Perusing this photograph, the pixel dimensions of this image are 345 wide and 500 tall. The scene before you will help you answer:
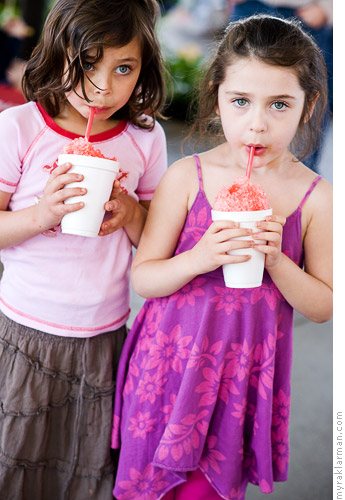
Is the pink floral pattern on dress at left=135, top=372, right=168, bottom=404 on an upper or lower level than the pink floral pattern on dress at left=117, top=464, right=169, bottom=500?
upper

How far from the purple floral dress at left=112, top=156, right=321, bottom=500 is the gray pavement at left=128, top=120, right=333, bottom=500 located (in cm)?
49

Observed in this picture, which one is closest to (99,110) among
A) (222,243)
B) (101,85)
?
(101,85)

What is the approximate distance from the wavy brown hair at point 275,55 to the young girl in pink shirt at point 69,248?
16cm

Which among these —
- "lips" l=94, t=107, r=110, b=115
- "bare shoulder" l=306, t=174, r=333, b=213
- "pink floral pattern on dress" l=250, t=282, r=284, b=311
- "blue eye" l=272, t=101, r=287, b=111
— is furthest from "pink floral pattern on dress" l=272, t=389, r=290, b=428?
"lips" l=94, t=107, r=110, b=115

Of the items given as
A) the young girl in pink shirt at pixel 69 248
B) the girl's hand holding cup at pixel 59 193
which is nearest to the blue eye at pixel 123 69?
the young girl in pink shirt at pixel 69 248

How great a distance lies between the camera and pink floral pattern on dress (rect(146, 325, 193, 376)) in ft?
4.16

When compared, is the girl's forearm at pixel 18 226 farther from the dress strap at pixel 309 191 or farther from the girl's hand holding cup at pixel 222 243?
the dress strap at pixel 309 191

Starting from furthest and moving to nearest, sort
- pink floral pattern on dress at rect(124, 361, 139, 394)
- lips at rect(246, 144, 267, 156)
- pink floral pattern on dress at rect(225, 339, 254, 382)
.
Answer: pink floral pattern on dress at rect(124, 361, 139, 394) → pink floral pattern on dress at rect(225, 339, 254, 382) → lips at rect(246, 144, 267, 156)

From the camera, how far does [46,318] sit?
1322 millimetres

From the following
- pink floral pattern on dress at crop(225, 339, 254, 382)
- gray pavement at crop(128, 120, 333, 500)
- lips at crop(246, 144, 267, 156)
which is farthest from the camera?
gray pavement at crop(128, 120, 333, 500)

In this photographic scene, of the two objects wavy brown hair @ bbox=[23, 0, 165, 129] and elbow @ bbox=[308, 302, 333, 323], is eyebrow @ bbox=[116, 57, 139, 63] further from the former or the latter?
elbow @ bbox=[308, 302, 333, 323]

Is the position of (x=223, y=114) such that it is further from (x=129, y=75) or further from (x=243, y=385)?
(x=243, y=385)

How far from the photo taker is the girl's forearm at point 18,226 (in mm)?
1197
